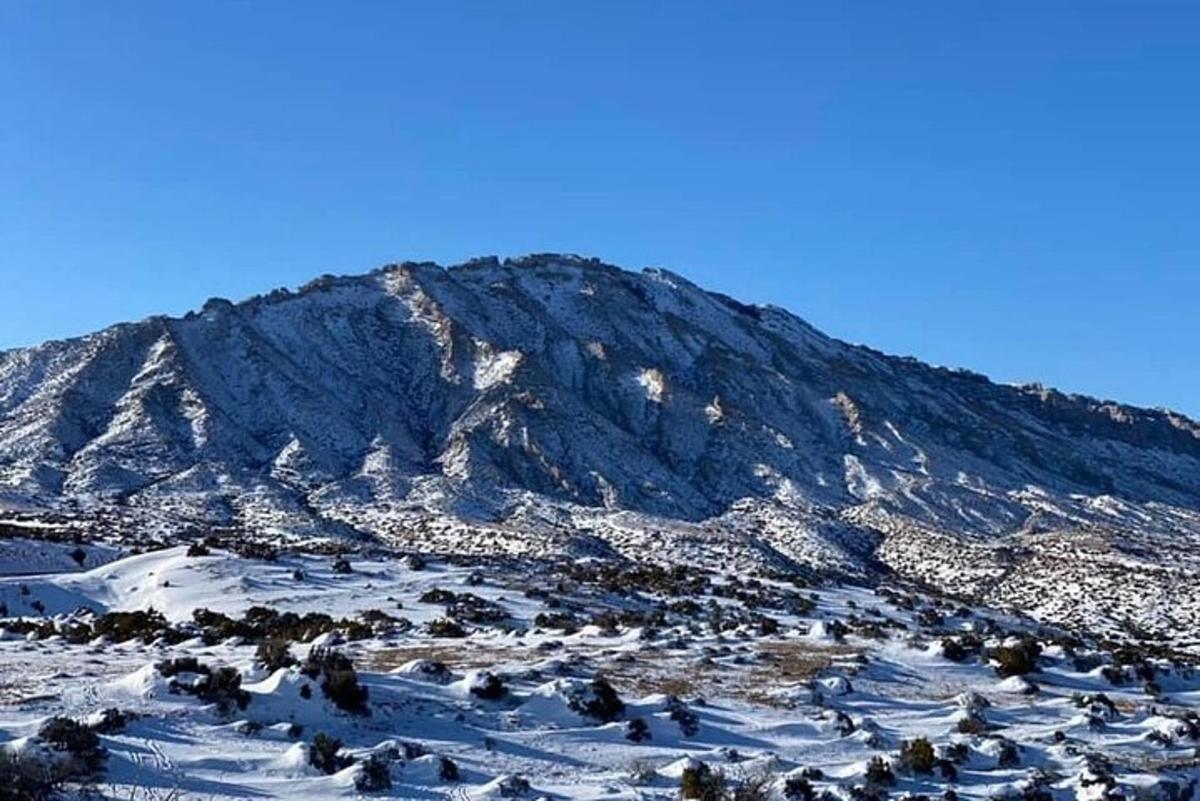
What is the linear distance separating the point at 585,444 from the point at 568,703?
75609 mm

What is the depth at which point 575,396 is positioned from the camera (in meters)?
102

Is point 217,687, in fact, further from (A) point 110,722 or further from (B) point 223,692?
(A) point 110,722

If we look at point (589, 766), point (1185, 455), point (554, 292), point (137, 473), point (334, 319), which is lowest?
point (589, 766)

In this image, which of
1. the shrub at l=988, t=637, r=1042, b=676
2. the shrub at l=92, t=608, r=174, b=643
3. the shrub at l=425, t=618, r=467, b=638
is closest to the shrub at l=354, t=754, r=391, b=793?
the shrub at l=92, t=608, r=174, b=643

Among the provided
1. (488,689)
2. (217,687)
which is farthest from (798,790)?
(217,687)

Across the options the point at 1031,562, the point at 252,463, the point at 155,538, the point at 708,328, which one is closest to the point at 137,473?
the point at 252,463

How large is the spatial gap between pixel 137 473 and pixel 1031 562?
201 feet

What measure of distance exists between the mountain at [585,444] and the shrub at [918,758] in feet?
115

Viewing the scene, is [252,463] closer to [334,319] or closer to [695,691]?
[334,319]

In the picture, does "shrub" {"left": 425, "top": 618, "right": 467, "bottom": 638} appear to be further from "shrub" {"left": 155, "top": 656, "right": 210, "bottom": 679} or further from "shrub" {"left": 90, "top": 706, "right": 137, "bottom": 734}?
"shrub" {"left": 90, "top": 706, "right": 137, "bottom": 734}

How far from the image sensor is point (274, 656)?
52.3 feet

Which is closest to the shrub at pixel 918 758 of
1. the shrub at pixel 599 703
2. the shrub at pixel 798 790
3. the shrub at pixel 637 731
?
the shrub at pixel 798 790

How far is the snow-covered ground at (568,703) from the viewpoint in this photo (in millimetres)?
12266

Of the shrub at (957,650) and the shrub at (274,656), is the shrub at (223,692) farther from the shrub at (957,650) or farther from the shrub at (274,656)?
the shrub at (957,650)
